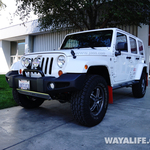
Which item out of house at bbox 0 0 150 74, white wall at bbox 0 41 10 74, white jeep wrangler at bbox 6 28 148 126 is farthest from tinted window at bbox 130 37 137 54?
white wall at bbox 0 41 10 74

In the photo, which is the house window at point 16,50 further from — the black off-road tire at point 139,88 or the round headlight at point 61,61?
the round headlight at point 61,61

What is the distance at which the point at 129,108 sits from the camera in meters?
4.00

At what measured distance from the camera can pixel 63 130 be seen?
2.63 meters

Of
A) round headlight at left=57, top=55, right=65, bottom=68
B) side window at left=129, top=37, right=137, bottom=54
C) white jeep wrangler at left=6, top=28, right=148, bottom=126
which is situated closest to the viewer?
white jeep wrangler at left=6, top=28, right=148, bottom=126

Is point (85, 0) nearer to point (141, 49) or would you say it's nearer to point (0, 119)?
point (141, 49)

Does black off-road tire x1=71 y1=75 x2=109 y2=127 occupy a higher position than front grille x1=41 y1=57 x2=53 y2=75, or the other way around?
front grille x1=41 y1=57 x2=53 y2=75

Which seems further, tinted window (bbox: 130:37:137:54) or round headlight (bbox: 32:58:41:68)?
tinted window (bbox: 130:37:137:54)

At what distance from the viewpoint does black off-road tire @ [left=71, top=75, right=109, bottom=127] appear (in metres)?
2.59

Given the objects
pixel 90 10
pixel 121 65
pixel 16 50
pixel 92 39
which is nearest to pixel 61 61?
pixel 92 39

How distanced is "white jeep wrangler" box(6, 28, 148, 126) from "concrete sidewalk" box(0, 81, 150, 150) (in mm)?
269

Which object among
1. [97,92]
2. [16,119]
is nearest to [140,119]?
[97,92]

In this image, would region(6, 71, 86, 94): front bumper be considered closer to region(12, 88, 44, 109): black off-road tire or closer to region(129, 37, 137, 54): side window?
region(12, 88, 44, 109): black off-road tire

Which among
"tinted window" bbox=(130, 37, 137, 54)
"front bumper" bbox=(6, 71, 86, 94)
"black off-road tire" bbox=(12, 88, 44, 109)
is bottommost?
"black off-road tire" bbox=(12, 88, 44, 109)

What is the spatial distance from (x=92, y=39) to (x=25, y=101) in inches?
81.5
